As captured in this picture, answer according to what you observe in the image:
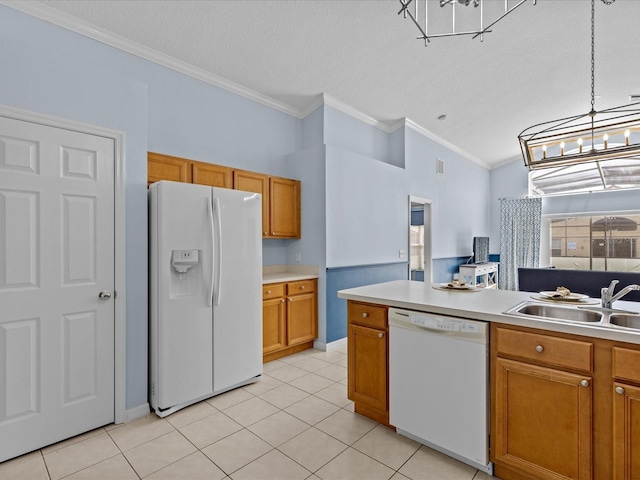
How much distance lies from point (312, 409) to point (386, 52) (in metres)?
3.56

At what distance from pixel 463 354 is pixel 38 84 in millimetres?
3012

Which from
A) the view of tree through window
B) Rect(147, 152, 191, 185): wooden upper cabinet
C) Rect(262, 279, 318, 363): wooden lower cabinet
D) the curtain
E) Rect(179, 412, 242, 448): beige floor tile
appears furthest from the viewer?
the curtain

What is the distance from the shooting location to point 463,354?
6.08 feet

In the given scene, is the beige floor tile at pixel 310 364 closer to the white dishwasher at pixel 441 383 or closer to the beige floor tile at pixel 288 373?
the beige floor tile at pixel 288 373

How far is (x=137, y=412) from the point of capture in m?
2.50

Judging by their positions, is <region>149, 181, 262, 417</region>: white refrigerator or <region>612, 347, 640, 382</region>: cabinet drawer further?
<region>149, 181, 262, 417</region>: white refrigerator

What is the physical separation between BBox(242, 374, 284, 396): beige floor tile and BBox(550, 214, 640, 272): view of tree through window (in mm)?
7173

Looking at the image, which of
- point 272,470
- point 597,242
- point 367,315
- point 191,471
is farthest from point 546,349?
point 597,242

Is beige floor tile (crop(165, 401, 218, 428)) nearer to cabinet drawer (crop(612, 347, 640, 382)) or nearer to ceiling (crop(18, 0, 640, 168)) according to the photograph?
cabinet drawer (crop(612, 347, 640, 382))

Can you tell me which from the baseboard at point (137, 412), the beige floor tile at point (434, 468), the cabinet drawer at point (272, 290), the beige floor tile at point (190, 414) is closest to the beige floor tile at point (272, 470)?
the beige floor tile at point (434, 468)

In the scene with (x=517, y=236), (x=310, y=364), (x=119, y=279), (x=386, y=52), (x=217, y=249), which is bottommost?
(x=310, y=364)

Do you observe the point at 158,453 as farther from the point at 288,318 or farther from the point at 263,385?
the point at 288,318

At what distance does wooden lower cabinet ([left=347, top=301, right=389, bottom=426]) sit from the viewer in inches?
89.7

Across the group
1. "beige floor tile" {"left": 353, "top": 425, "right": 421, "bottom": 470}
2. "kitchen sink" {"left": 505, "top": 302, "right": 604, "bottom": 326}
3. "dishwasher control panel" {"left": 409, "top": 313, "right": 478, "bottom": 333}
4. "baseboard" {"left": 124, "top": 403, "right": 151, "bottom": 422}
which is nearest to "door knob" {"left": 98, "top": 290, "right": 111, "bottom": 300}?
"baseboard" {"left": 124, "top": 403, "right": 151, "bottom": 422}
